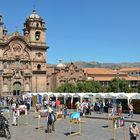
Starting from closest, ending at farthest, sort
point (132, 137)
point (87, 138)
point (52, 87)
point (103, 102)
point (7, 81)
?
point (132, 137), point (87, 138), point (103, 102), point (7, 81), point (52, 87)

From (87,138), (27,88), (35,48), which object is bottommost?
(87,138)

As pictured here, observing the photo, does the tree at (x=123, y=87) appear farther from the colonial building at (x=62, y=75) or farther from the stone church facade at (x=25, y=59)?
the stone church facade at (x=25, y=59)

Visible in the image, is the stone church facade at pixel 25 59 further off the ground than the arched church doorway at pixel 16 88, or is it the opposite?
the stone church facade at pixel 25 59

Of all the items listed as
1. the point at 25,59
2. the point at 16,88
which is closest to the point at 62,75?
the point at 25,59

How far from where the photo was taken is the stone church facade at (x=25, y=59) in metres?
80.9

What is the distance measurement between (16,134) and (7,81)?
186 feet

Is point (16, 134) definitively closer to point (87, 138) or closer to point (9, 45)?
point (87, 138)

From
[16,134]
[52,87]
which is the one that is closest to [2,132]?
[16,134]

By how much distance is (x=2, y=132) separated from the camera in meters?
23.6

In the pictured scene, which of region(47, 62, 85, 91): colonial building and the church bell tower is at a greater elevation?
the church bell tower

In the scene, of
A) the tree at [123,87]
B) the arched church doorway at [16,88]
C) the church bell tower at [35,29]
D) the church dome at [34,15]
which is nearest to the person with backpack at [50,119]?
the arched church doorway at [16,88]

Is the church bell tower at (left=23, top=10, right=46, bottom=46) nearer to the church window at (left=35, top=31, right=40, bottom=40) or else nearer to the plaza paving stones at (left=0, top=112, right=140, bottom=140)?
the church window at (left=35, top=31, right=40, bottom=40)

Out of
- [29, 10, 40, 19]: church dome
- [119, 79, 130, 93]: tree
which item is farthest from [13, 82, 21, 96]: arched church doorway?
[119, 79, 130, 93]: tree

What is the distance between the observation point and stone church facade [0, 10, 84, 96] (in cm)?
8094
